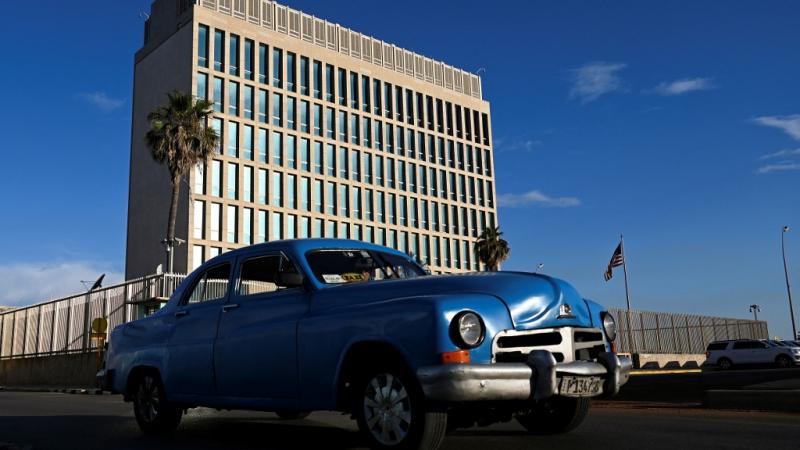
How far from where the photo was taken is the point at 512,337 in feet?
16.3

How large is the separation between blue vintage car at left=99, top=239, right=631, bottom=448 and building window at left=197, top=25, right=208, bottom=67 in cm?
5118

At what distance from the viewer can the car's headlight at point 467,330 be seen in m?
4.80

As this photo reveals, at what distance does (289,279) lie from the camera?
232 inches

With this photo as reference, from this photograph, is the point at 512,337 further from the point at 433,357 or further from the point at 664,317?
the point at 664,317

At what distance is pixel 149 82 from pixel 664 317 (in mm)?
42844

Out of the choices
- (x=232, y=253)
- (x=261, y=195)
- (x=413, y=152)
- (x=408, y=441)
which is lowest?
(x=408, y=441)

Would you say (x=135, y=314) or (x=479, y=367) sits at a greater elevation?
(x=135, y=314)

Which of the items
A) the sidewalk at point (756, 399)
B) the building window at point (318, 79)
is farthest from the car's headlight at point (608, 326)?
the building window at point (318, 79)

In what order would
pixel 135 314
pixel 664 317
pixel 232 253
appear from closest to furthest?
1. pixel 232 253
2. pixel 135 314
3. pixel 664 317

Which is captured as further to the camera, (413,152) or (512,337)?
(413,152)

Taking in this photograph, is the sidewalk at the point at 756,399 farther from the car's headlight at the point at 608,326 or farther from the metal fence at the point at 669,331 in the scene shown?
the metal fence at the point at 669,331

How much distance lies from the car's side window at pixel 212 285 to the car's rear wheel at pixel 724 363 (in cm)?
3248

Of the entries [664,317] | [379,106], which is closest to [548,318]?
[664,317]

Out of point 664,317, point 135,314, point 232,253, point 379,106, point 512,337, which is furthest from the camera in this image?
point 379,106
